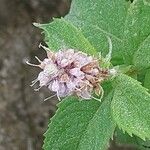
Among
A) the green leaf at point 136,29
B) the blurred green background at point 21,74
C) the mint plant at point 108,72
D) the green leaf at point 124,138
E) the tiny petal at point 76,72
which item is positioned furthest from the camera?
the blurred green background at point 21,74

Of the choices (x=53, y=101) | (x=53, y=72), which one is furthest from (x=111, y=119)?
(x=53, y=101)

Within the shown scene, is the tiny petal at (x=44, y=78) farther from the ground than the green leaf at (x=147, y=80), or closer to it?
farther from the ground

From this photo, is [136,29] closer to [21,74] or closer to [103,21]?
[103,21]

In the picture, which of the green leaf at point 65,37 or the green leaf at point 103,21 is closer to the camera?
the green leaf at point 65,37

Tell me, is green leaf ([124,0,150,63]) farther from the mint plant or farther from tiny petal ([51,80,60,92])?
tiny petal ([51,80,60,92])

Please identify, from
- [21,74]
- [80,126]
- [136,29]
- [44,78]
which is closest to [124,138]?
[80,126]

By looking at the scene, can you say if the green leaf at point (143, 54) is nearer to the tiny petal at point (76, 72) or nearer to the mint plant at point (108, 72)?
the mint plant at point (108, 72)

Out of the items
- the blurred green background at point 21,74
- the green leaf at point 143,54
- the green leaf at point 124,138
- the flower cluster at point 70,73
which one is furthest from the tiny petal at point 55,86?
the blurred green background at point 21,74
